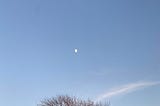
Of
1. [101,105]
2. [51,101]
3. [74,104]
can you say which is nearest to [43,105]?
[51,101]

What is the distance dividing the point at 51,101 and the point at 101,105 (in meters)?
10.2

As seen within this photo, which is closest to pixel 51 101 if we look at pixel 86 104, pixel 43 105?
pixel 43 105

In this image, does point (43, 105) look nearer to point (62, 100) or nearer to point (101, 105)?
point (62, 100)

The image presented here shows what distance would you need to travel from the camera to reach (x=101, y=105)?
58719 millimetres

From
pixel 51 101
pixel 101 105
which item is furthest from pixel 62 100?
pixel 101 105

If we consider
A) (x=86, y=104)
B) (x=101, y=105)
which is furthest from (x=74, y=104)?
(x=101, y=105)

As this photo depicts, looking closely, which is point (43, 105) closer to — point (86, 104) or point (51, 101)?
point (51, 101)

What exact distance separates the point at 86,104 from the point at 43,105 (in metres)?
8.83

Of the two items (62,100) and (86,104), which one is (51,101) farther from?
(86,104)

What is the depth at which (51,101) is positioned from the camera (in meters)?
57.9

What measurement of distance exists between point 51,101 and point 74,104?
4951 mm

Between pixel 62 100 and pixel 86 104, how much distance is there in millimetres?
4874

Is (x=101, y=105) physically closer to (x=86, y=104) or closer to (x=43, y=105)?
(x=86, y=104)

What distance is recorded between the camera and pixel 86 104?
5700cm
